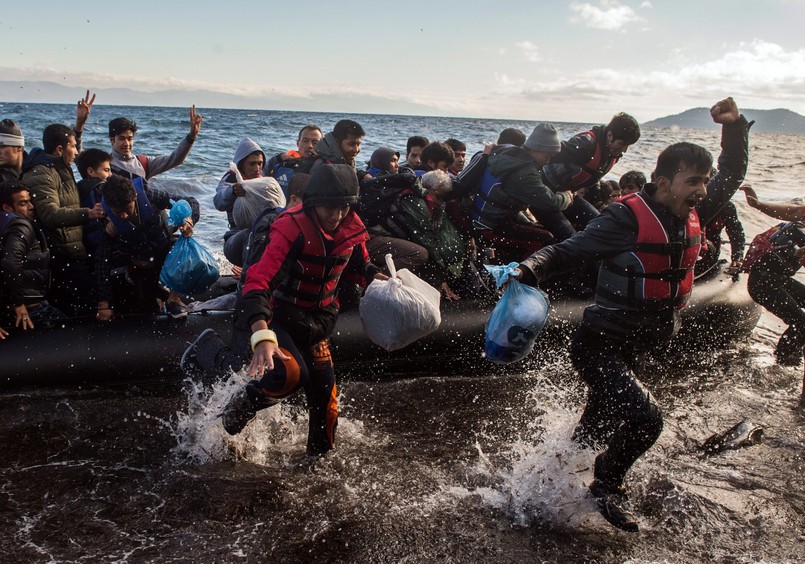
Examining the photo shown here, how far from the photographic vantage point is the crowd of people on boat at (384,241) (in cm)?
351

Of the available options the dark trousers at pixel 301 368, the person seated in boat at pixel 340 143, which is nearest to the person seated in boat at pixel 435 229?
the person seated in boat at pixel 340 143

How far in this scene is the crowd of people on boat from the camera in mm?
3508

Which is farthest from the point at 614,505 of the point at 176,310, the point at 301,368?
the point at 176,310

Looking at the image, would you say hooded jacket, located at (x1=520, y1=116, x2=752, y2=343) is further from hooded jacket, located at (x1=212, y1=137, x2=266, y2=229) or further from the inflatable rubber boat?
hooded jacket, located at (x1=212, y1=137, x2=266, y2=229)

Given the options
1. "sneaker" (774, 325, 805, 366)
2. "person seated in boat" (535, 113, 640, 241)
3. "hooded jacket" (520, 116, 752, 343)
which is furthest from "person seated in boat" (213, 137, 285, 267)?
"sneaker" (774, 325, 805, 366)

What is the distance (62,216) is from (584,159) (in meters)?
4.25

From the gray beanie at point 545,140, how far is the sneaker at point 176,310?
3088 millimetres

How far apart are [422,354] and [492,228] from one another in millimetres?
1267

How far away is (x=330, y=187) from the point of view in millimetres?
3607

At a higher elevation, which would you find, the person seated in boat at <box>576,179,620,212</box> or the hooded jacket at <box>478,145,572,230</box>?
the hooded jacket at <box>478,145,572,230</box>

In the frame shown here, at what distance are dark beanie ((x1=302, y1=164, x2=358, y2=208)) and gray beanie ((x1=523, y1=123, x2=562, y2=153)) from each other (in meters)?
2.40

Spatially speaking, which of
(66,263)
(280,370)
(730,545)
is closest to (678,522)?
(730,545)

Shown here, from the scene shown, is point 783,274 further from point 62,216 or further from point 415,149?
point 62,216

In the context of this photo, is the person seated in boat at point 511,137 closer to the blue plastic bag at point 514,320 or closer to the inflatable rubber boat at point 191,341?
the inflatable rubber boat at point 191,341
